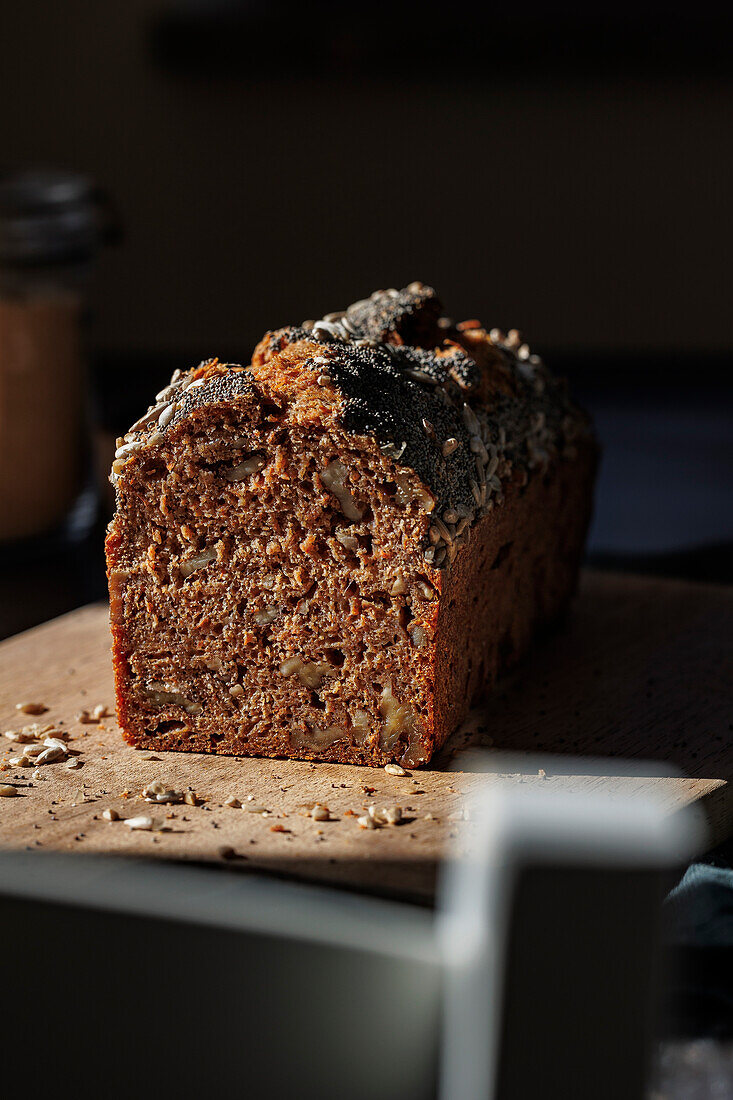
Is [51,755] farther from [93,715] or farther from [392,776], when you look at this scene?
[392,776]

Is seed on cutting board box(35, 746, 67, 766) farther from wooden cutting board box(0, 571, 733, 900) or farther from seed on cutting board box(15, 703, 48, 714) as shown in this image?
seed on cutting board box(15, 703, 48, 714)

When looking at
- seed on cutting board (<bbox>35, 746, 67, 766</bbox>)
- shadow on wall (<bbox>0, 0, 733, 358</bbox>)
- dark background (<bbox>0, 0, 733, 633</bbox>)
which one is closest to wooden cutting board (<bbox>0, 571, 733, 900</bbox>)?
seed on cutting board (<bbox>35, 746, 67, 766</bbox>)

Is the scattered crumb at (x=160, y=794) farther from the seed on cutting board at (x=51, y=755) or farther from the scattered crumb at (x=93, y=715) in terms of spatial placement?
the scattered crumb at (x=93, y=715)

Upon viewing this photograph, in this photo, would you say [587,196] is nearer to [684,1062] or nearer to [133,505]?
[133,505]

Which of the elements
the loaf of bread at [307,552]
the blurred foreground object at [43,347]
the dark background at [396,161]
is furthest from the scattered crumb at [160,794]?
the dark background at [396,161]

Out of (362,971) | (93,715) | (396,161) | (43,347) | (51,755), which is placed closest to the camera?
(362,971)

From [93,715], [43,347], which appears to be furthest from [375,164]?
[93,715]
